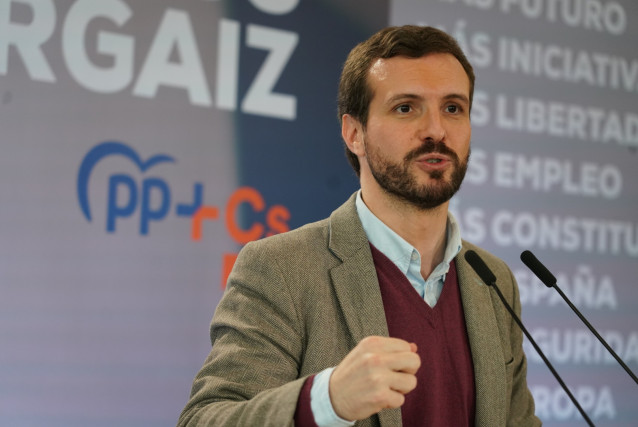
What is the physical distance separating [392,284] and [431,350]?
18cm

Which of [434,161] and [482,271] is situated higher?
[434,161]

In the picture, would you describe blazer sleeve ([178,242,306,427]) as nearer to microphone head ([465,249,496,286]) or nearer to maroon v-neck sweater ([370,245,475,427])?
maroon v-neck sweater ([370,245,475,427])

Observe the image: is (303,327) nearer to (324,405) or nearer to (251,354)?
(251,354)

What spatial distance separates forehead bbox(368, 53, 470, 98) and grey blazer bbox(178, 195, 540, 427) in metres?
0.32

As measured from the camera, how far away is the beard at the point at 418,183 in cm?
195

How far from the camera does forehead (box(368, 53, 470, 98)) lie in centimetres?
200

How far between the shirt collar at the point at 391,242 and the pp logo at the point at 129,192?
4.31 feet

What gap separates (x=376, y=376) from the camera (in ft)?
→ 4.55

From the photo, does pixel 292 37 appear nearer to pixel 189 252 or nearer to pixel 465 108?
pixel 189 252

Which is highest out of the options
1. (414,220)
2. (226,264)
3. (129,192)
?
(129,192)

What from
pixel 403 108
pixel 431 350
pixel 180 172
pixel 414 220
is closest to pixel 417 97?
pixel 403 108

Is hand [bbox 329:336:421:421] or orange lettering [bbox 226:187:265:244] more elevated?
orange lettering [bbox 226:187:265:244]

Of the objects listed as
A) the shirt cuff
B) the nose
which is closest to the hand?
the shirt cuff

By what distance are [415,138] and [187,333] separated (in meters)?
1.64
